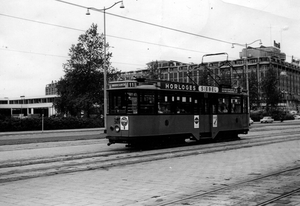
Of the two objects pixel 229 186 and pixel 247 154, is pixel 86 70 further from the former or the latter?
pixel 229 186

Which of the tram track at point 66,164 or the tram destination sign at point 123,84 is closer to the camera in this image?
the tram track at point 66,164

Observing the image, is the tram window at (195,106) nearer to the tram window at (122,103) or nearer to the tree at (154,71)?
the tram window at (122,103)

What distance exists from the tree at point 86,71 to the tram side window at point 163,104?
35.1 m

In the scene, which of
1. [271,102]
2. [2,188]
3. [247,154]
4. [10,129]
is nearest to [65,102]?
[10,129]

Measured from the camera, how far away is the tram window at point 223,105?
68.8 ft

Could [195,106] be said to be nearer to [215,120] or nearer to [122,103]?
[215,120]

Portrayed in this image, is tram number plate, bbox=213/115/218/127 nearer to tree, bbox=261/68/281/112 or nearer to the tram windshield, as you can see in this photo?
the tram windshield

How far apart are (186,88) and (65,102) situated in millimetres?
42805

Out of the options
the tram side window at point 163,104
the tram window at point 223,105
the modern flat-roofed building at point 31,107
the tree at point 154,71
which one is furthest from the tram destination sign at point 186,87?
the modern flat-roofed building at point 31,107

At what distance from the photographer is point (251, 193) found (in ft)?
24.3

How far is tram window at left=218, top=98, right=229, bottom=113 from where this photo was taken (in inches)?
826

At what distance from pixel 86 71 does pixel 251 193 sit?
47.8m

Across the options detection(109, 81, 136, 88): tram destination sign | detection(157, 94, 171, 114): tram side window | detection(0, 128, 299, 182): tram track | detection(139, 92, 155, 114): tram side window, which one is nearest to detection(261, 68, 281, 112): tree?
detection(157, 94, 171, 114): tram side window

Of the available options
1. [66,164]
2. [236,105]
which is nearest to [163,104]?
[66,164]
